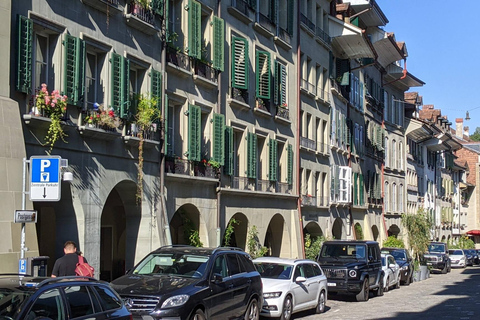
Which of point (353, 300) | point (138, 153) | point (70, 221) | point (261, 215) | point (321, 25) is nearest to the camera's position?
point (70, 221)

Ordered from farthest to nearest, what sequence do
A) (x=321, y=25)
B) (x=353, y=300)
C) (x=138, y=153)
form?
(x=321, y=25), (x=353, y=300), (x=138, y=153)

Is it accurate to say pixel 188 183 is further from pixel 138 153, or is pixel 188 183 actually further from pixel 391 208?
pixel 391 208

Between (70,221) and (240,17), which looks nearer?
(70,221)

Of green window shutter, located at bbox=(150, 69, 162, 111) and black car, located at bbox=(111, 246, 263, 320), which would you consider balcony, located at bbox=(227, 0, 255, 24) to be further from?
black car, located at bbox=(111, 246, 263, 320)

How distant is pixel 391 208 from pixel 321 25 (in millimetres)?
19552

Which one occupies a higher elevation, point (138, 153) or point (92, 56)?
point (92, 56)

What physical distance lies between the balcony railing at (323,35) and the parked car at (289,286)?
16929 millimetres

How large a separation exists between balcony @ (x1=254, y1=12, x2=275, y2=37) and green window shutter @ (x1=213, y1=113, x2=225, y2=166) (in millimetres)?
5267

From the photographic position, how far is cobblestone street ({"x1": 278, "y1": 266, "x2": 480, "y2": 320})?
66.3 ft

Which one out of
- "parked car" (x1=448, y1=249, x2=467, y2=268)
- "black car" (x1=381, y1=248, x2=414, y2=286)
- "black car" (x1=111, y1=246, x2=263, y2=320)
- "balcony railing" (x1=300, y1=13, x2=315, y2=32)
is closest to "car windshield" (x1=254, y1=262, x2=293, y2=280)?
"black car" (x1=111, y1=246, x2=263, y2=320)

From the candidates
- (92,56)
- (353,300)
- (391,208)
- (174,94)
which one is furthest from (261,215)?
(391,208)

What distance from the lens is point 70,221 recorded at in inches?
635

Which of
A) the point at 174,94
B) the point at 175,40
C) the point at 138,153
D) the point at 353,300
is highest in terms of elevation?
the point at 175,40

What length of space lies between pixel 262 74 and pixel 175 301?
637 inches
